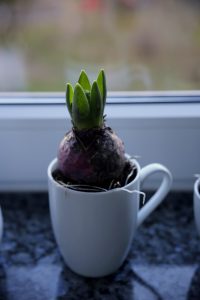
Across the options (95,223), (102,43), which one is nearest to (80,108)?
(95,223)

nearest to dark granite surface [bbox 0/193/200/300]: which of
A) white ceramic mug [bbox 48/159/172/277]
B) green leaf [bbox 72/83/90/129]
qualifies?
white ceramic mug [bbox 48/159/172/277]

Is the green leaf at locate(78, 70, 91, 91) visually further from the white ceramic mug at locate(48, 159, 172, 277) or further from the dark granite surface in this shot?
the dark granite surface

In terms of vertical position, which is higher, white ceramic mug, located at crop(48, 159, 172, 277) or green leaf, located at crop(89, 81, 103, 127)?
green leaf, located at crop(89, 81, 103, 127)

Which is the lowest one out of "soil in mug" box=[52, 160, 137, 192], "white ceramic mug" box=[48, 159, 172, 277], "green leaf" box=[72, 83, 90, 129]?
"white ceramic mug" box=[48, 159, 172, 277]

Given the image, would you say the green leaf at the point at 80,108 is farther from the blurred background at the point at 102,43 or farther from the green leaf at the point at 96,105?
the blurred background at the point at 102,43

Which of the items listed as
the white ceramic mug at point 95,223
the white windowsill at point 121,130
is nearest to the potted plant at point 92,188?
the white ceramic mug at point 95,223

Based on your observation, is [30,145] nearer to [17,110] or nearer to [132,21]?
[17,110]
